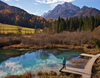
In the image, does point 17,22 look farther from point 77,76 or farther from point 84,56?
point 77,76

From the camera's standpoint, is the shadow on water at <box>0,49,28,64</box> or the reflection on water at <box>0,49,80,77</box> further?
the shadow on water at <box>0,49,28,64</box>

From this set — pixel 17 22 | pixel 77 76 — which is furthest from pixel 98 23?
pixel 17 22

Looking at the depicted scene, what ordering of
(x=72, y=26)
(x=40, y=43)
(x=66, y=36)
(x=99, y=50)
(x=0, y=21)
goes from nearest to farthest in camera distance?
(x=99, y=50)
(x=40, y=43)
(x=66, y=36)
(x=72, y=26)
(x=0, y=21)

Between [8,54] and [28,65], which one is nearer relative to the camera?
[28,65]

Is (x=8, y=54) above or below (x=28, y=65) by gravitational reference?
above

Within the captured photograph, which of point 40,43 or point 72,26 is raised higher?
point 72,26

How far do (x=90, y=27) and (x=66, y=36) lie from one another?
16.7 m

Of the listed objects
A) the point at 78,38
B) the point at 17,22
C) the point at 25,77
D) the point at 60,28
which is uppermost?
the point at 17,22

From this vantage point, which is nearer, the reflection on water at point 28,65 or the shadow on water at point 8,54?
the reflection on water at point 28,65

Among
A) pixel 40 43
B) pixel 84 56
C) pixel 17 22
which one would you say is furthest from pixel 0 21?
pixel 84 56

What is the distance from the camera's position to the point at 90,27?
162ft

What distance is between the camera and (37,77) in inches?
476

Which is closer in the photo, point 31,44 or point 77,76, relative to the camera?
point 77,76

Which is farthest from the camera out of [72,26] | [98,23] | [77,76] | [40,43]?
[72,26]
